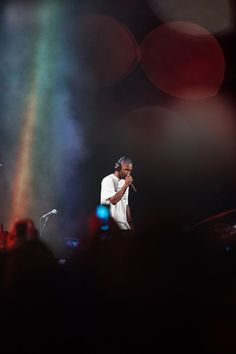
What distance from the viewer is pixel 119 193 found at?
13.6ft

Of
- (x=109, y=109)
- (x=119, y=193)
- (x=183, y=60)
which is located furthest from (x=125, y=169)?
(x=183, y=60)

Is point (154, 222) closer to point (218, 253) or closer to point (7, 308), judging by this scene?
point (218, 253)

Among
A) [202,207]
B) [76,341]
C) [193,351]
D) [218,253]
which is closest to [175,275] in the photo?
[218,253]

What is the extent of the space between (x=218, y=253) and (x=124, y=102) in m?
5.52

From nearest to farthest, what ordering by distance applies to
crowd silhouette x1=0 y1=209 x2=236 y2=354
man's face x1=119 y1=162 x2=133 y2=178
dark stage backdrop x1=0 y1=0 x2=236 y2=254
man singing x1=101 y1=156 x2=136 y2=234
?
crowd silhouette x1=0 y1=209 x2=236 y2=354 → man singing x1=101 y1=156 x2=136 y2=234 → man's face x1=119 y1=162 x2=133 y2=178 → dark stage backdrop x1=0 y1=0 x2=236 y2=254

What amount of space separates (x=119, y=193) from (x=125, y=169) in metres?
0.34

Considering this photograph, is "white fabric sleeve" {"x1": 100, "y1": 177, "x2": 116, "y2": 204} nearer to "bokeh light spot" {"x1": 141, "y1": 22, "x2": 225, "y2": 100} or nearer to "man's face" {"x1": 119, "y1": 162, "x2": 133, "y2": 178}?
"man's face" {"x1": 119, "y1": 162, "x2": 133, "y2": 178}

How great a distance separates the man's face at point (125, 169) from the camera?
4.30m

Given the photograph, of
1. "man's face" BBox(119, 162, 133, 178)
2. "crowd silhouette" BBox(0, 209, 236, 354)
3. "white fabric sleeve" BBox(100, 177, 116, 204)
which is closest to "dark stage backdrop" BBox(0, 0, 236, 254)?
"man's face" BBox(119, 162, 133, 178)

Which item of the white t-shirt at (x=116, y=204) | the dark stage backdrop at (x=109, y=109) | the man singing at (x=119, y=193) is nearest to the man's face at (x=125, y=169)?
the man singing at (x=119, y=193)

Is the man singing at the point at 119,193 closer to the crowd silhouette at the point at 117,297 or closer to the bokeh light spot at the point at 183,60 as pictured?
the crowd silhouette at the point at 117,297

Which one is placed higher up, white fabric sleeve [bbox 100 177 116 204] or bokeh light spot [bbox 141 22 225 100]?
bokeh light spot [bbox 141 22 225 100]

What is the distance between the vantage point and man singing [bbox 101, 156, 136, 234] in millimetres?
4137

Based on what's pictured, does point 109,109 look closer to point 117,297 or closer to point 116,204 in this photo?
point 116,204
